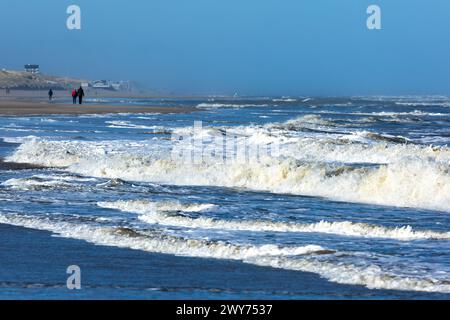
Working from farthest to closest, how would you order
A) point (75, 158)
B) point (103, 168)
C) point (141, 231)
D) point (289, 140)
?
point (289, 140)
point (75, 158)
point (103, 168)
point (141, 231)

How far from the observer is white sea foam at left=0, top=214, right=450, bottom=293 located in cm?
881

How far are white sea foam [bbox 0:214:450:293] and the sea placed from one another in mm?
23

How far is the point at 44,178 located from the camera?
18.3 m

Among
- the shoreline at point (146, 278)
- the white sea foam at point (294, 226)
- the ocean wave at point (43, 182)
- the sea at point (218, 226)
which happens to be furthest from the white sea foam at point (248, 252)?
the ocean wave at point (43, 182)

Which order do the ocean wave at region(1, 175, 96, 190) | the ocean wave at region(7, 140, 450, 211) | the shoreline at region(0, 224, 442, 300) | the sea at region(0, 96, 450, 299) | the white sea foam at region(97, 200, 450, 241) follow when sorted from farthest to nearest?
the ocean wave at region(1, 175, 96, 190) → the ocean wave at region(7, 140, 450, 211) → the white sea foam at region(97, 200, 450, 241) → the sea at region(0, 96, 450, 299) → the shoreline at region(0, 224, 442, 300)

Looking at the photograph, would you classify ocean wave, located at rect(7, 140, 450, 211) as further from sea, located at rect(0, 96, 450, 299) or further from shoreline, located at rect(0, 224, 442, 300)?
shoreline, located at rect(0, 224, 442, 300)

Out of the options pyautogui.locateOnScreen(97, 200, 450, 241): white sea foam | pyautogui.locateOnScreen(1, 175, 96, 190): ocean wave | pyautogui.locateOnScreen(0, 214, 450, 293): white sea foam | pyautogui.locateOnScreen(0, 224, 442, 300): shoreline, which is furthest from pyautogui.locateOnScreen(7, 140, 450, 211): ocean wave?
pyautogui.locateOnScreen(0, 224, 442, 300): shoreline

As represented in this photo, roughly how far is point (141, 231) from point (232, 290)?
347cm

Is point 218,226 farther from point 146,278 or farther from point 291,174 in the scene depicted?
point 291,174

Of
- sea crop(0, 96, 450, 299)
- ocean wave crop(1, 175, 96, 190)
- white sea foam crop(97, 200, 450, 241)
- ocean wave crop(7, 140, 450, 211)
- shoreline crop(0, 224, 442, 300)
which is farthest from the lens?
ocean wave crop(1, 175, 96, 190)

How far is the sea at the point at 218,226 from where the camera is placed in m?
8.73

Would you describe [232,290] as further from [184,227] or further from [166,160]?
[166,160]

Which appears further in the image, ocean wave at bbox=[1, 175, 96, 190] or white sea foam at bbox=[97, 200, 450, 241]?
ocean wave at bbox=[1, 175, 96, 190]

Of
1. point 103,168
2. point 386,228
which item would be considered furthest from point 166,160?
point 386,228
